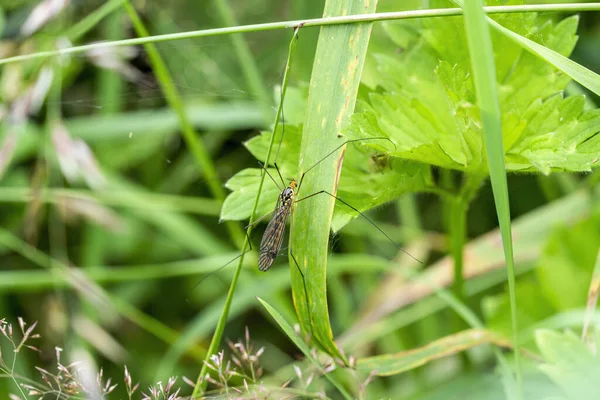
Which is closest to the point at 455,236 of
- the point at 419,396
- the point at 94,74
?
the point at 419,396

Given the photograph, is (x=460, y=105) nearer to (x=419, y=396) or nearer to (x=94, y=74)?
(x=419, y=396)

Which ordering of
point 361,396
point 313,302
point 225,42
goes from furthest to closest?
point 225,42
point 313,302
point 361,396

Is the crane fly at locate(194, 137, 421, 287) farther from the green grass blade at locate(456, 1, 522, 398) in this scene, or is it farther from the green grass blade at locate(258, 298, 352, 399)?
the green grass blade at locate(456, 1, 522, 398)

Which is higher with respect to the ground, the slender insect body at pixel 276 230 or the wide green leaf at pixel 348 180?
the wide green leaf at pixel 348 180

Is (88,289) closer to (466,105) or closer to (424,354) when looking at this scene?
(424,354)

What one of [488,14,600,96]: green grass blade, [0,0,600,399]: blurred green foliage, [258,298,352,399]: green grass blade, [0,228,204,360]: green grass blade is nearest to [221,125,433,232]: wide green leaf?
[0,0,600,399]: blurred green foliage

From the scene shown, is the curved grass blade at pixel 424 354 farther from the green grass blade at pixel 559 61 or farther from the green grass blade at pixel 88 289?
the green grass blade at pixel 88 289

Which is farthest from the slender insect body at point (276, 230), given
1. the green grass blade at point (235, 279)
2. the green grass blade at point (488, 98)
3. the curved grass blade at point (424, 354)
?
the green grass blade at point (488, 98)

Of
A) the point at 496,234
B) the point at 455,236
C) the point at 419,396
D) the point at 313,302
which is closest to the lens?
the point at 313,302
